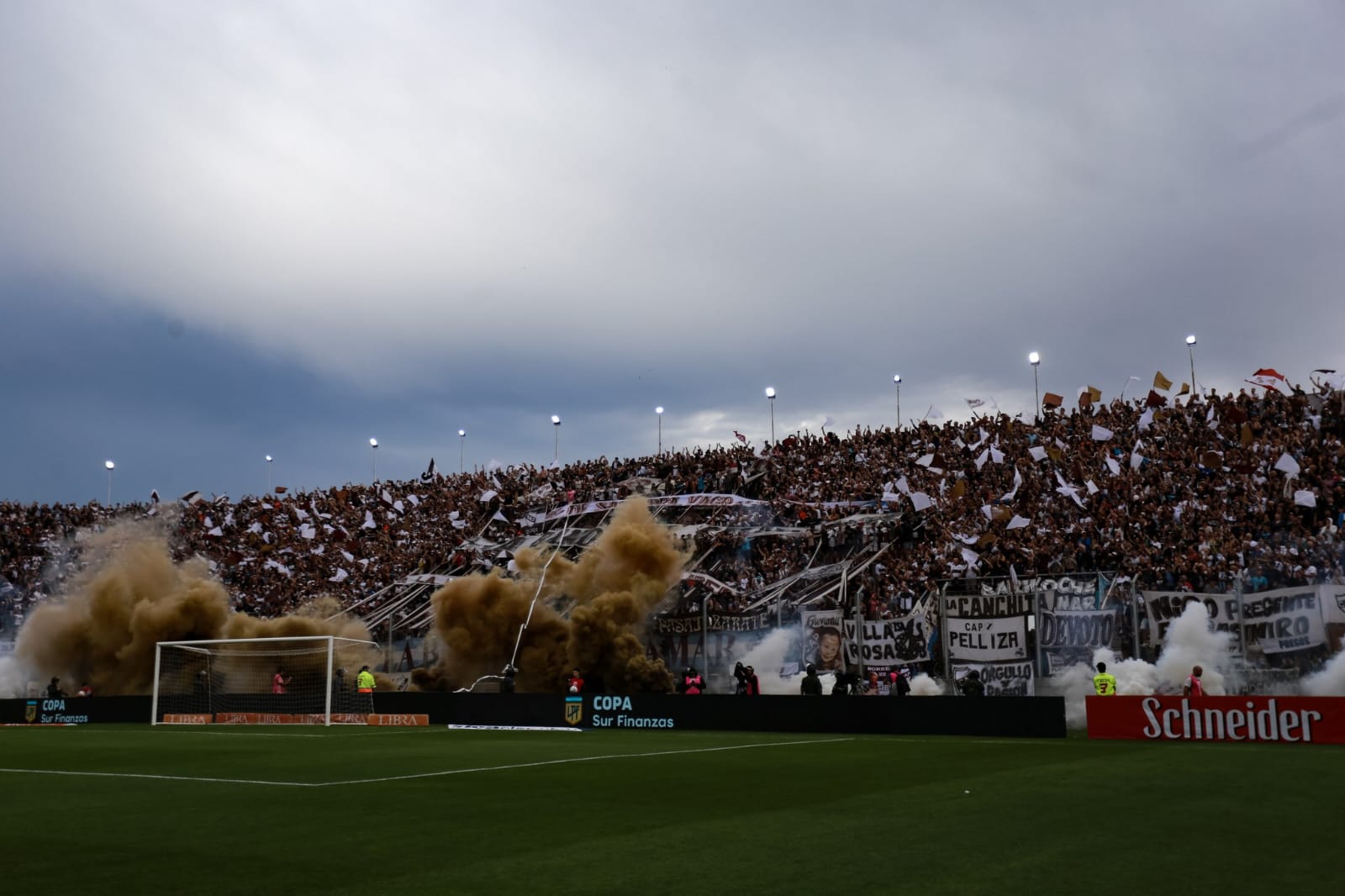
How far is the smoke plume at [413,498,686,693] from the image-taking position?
3766 centimetres

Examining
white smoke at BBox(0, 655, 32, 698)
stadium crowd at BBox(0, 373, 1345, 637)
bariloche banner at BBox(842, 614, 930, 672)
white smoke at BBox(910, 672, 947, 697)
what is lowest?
white smoke at BBox(0, 655, 32, 698)

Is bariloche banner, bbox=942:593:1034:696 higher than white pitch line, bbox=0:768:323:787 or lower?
higher

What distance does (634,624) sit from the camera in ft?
125

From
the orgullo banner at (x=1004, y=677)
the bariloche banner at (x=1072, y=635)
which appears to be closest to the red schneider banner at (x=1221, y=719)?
the bariloche banner at (x=1072, y=635)

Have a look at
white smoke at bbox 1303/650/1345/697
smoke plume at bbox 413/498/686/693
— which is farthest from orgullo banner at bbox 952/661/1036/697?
smoke plume at bbox 413/498/686/693

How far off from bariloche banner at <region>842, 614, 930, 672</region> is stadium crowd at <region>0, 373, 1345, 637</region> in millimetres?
1123

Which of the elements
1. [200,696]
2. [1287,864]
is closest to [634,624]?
[200,696]

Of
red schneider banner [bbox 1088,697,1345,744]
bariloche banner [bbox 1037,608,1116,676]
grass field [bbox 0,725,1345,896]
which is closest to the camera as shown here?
grass field [bbox 0,725,1345,896]

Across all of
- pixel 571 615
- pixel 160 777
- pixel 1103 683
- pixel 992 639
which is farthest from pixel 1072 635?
pixel 160 777

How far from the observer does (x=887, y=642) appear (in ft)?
103

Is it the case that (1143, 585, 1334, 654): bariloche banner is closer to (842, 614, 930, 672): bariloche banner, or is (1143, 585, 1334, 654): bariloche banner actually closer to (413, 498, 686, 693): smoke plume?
(842, 614, 930, 672): bariloche banner

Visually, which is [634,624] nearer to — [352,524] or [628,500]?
[628,500]

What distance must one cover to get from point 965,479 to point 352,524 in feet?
103

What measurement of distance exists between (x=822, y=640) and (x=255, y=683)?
20.3m
